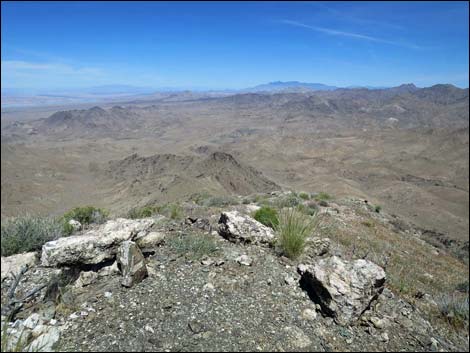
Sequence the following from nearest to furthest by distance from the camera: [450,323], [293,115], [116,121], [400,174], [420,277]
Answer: [450,323]
[420,277]
[400,174]
[116,121]
[293,115]

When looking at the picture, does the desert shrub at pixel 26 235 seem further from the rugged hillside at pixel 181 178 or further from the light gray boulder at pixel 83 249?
the rugged hillside at pixel 181 178

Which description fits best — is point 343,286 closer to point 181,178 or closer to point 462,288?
point 462,288

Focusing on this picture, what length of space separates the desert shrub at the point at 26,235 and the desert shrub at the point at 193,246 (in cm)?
197

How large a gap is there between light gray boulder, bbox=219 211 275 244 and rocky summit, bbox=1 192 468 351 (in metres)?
0.26

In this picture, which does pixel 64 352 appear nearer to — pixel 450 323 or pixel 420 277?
pixel 450 323

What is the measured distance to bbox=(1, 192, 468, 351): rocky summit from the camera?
10.4 ft

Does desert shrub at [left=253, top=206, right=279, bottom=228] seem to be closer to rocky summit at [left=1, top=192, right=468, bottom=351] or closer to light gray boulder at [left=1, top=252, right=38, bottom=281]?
rocky summit at [left=1, top=192, right=468, bottom=351]

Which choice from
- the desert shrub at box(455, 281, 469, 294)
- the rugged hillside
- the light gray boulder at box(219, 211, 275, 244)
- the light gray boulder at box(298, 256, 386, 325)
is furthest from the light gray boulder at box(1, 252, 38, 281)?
the rugged hillside

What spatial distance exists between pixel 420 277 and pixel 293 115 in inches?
6177

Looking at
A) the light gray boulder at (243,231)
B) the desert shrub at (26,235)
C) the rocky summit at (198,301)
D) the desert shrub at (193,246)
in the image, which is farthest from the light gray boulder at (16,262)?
the light gray boulder at (243,231)

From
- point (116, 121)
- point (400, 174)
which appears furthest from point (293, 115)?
point (400, 174)

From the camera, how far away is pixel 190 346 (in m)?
3.04

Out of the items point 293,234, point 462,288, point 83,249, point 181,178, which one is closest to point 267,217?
point 293,234

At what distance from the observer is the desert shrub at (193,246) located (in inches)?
197
